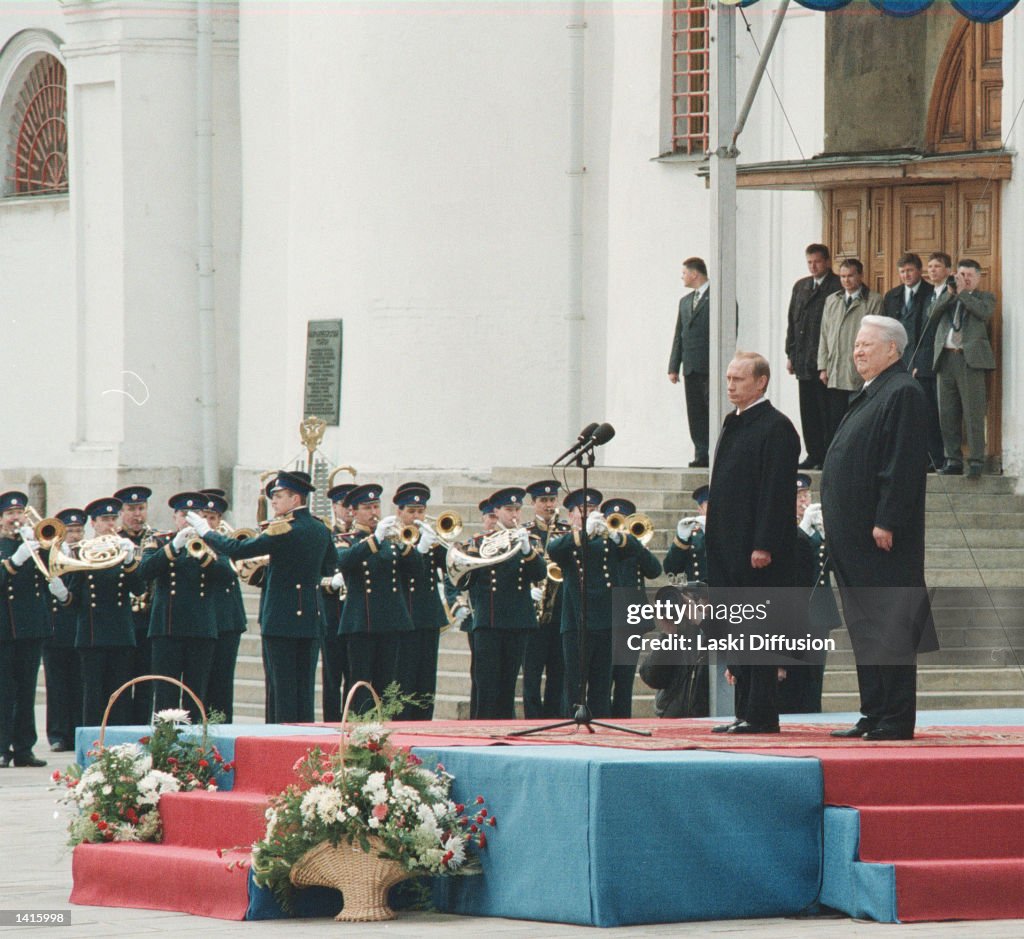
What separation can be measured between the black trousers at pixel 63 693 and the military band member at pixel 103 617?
494mm

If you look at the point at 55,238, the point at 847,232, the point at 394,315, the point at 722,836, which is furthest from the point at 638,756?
the point at 55,238

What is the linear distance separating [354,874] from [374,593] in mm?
6525

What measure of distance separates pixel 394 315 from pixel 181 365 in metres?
3.89

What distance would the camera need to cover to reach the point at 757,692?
10.9m

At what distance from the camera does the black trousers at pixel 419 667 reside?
1664cm

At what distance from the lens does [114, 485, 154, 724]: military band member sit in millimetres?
17281

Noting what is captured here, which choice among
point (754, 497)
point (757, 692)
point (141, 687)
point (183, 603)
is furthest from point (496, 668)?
point (754, 497)

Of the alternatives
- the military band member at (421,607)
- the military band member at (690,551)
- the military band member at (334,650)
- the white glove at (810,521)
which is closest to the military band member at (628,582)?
the military band member at (690,551)

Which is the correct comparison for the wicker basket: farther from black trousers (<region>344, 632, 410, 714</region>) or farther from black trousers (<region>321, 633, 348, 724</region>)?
black trousers (<region>321, 633, 348, 724</region>)

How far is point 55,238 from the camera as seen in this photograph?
28.4 m

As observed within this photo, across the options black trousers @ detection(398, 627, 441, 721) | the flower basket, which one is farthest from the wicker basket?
black trousers @ detection(398, 627, 441, 721)

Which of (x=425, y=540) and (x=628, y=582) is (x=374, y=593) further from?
(x=628, y=582)

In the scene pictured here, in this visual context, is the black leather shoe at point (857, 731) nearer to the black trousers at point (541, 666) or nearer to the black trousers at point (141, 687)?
the black trousers at point (541, 666)

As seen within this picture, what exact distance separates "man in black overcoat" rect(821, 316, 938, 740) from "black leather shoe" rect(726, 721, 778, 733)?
0.64 meters
